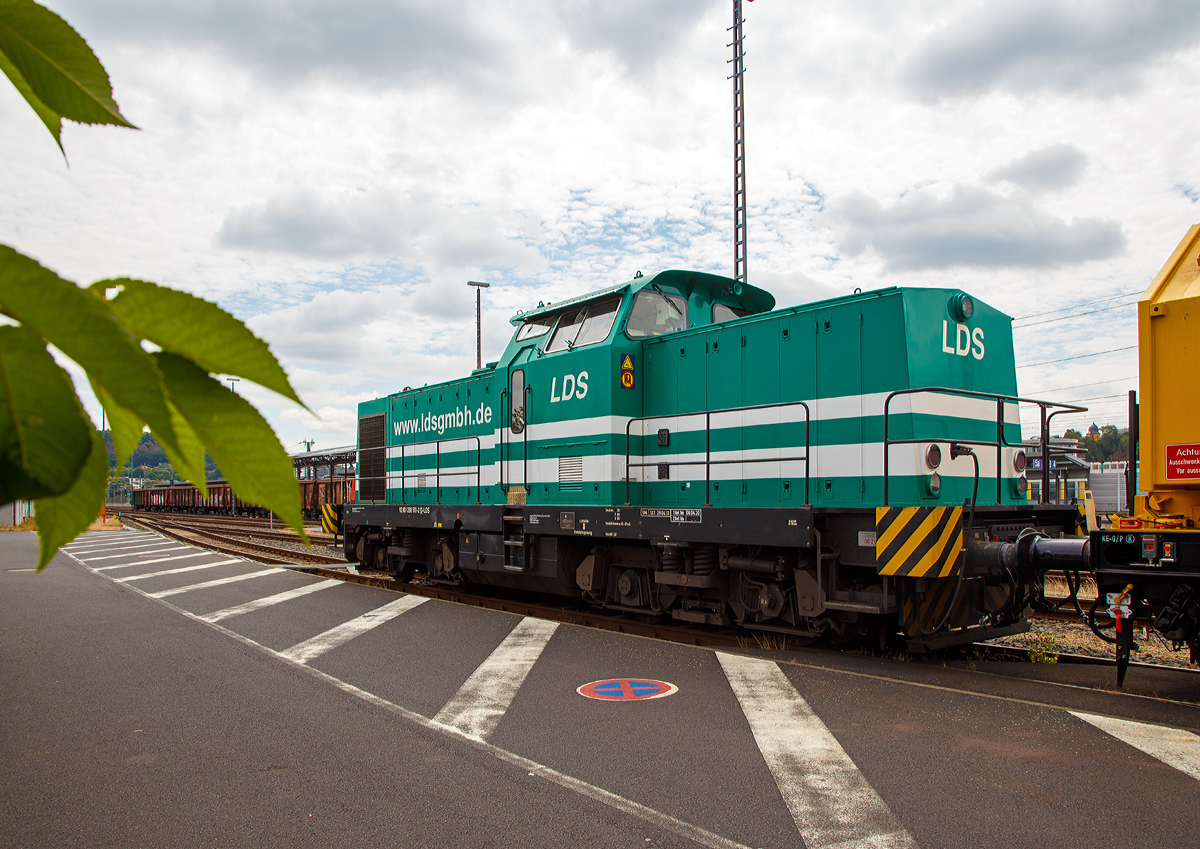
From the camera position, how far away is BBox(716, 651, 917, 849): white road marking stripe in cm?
377

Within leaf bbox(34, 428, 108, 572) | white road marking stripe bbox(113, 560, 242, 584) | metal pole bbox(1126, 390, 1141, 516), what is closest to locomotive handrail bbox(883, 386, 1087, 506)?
metal pole bbox(1126, 390, 1141, 516)

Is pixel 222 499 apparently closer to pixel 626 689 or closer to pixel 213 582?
pixel 213 582

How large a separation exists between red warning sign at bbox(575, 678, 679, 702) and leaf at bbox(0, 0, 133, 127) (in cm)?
582

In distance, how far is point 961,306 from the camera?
24.2ft

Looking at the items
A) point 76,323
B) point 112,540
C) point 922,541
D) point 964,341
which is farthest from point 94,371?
point 112,540

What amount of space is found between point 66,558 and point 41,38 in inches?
828

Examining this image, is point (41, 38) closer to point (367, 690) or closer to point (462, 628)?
point (367, 690)

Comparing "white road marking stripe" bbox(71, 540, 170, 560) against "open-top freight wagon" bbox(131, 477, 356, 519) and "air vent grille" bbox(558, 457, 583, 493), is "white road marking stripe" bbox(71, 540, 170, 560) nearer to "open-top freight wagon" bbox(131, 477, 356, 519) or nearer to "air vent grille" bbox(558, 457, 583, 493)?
"open-top freight wagon" bbox(131, 477, 356, 519)

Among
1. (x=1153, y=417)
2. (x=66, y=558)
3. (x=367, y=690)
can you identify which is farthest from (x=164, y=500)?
(x=1153, y=417)

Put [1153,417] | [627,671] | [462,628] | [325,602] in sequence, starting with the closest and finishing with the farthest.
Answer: [1153,417], [627,671], [462,628], [325,602]

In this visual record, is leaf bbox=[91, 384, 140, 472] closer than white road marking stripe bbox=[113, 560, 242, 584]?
Yes

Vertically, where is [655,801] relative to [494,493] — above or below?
below

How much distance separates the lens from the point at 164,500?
5728 cm

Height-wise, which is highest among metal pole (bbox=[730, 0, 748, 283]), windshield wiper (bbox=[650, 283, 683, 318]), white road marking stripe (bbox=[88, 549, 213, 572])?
metal pole (bbox=[730, 0, 748, 283])
